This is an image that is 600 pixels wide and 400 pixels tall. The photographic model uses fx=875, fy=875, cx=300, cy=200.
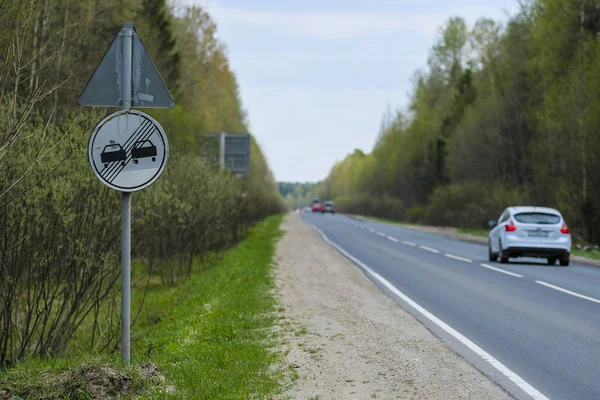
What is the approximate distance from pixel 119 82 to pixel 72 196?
9.98 feet

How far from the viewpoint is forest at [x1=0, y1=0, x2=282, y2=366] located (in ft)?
30.2

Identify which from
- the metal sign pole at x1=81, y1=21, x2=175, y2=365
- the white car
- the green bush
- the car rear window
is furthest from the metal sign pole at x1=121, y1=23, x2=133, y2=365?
the green bush

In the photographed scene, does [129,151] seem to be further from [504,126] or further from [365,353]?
[504,126]

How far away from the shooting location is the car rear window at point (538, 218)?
23344 millimetres

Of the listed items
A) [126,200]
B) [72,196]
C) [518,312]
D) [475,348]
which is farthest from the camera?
[518,312]

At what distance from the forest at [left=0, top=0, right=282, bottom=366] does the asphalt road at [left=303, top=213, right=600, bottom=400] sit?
4353 mm

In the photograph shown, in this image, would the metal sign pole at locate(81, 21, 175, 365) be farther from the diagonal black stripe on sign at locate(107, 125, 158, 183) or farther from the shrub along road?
the shrub along road

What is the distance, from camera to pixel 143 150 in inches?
273

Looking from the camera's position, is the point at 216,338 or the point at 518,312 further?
the point at 518,312

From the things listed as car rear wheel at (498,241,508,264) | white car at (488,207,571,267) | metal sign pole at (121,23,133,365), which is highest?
metal sign pole at (121,23,133,365)

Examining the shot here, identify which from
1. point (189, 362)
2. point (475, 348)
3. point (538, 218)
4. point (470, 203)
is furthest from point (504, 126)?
point (189, 362)

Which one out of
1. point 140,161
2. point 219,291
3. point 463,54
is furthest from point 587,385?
point 463,54

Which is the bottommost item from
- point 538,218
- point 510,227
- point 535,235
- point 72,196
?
point 535,235

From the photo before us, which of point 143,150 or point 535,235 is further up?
point 143,150
